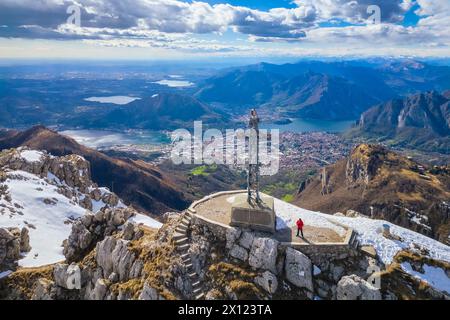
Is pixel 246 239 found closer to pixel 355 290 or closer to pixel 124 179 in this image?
pixel 355 290

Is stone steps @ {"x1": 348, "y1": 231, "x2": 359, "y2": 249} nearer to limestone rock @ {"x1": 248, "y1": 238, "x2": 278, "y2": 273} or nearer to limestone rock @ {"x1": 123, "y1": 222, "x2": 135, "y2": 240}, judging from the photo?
limestone rock @ {"x1": 248, "y1": 238, "x2": 278, "y2": 273}

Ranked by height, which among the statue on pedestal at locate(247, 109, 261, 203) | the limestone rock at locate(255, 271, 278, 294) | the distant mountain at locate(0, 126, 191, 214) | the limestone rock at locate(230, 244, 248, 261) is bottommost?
the distant mountain at locate(0, 126, 191, 214)

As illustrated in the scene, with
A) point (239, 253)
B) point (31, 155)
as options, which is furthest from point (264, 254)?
point (31, 155)

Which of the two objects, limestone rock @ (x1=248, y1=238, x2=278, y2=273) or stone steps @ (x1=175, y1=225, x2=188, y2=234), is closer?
limestone rock @ (x1=248, y1=238, x2=278, y2=273)

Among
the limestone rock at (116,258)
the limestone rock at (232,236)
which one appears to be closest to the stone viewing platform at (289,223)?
the limestone rock at (232,236)

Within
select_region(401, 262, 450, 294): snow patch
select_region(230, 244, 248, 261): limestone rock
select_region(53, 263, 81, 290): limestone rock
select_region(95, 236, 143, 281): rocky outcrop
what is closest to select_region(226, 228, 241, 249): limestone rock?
select_region(230, 244, 248, 261): limestone rock

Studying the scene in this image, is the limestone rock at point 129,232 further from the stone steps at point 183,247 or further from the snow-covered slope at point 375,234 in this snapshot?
the snow-covered slope at point 375,234
